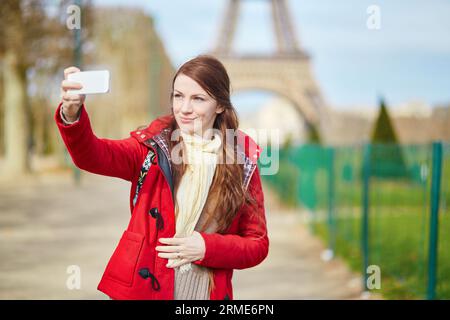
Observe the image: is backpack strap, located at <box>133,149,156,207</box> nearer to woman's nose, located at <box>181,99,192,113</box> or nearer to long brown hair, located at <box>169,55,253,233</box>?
long brown hair, located at <box>169,55,253,233</box>

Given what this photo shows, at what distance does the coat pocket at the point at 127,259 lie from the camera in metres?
1.88

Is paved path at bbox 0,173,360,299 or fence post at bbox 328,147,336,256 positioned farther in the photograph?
fence post at bbox 328,147,336,256

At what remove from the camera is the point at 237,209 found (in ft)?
6.41

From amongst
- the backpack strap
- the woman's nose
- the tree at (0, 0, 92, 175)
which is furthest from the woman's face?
the tree at (0, 0, 92, 175)

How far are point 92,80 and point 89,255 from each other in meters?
5.14

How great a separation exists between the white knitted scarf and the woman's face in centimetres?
4

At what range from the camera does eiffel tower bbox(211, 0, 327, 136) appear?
1199 inches

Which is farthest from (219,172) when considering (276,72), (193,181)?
(276,72)
